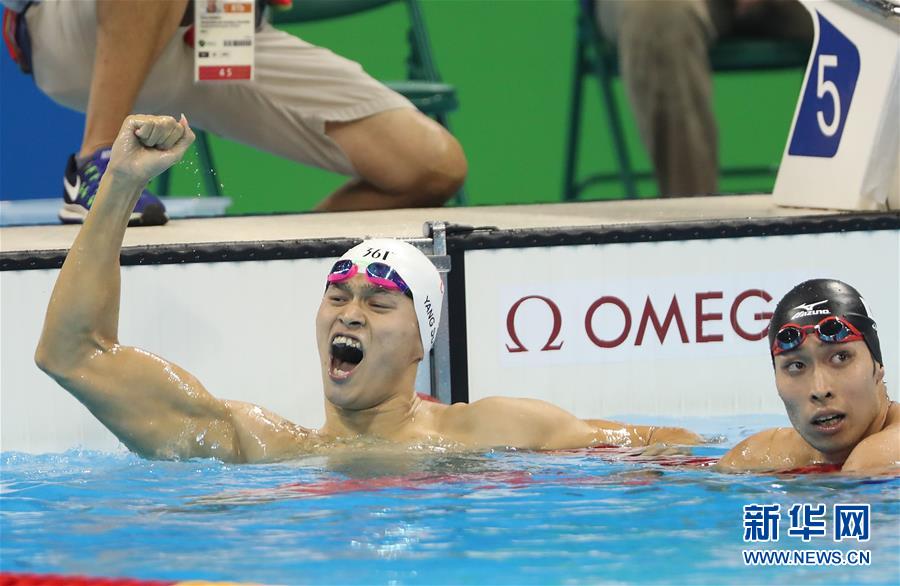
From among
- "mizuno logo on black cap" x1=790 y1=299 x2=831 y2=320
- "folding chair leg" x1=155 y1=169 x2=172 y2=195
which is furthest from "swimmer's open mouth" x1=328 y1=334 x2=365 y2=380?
"folding chair leg" x1=155 y1=169 x2=172 y2=195

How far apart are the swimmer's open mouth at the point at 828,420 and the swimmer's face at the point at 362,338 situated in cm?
84

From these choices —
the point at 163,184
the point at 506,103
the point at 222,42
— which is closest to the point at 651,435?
the point at 222,42

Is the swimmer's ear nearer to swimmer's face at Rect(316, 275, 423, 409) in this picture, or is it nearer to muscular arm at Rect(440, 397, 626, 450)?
muscular arm at Rect(440, 397, 626, 450)

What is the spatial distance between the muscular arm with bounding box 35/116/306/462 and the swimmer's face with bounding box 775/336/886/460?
104 cm

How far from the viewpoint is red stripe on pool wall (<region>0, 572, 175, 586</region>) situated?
2150 mm

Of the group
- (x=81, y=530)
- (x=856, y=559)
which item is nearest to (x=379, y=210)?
(x=81, y=530)

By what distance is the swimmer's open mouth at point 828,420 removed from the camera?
2.62 metres

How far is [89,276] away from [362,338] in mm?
537

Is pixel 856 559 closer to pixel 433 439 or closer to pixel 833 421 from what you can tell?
pixel 833 421

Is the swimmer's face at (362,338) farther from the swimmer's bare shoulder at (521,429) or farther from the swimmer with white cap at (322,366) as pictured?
the swimmer's bare shoulder at (521,429)

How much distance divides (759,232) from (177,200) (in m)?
1.84

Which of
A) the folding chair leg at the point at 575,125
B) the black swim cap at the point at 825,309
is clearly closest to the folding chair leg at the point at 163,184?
the folding chair leg at the point at 575,125

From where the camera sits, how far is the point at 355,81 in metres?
4.33

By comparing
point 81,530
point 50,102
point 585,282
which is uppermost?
point 50,102
